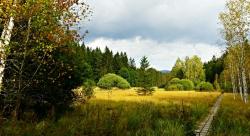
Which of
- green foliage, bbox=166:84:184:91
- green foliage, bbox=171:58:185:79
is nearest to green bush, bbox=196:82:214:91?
green foliage, bbox=166:84:184:91

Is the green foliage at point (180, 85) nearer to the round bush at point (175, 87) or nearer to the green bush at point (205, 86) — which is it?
the round bush at point (175, 87)

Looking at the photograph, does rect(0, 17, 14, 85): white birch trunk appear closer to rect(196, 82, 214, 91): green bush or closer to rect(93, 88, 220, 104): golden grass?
rect(93, 88, 220, 104): golden grass

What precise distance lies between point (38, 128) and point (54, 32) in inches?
178

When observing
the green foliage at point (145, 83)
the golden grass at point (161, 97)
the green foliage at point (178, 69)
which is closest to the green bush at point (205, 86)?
the green foliage at point (178, 69)

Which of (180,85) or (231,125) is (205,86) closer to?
(180,85)

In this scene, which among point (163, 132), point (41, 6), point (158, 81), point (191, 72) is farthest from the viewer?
point (158, 81)

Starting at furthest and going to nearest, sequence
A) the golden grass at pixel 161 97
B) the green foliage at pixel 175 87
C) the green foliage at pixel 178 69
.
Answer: the green foliage at pixel 178 69 < the green foliage at pixel 175 87 < the golden grass at pixel 161 97

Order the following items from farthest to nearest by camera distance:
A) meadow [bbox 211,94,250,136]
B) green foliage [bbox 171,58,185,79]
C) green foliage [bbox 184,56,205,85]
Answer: green foliage [bbox 171,58,185,79]
green foliage [bbox 184,56,205,85]
meadow [bbox 211,94,250,136]


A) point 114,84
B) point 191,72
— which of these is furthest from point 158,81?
point 114,84

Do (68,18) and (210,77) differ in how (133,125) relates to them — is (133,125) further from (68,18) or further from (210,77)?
(210,77)

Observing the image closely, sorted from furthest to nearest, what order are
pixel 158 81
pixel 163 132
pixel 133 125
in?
pixel 158 81 → pixel 133 125 → pixel 163 132

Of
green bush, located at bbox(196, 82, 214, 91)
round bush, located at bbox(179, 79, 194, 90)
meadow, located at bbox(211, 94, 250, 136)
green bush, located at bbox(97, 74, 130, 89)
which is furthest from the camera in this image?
round bush, located at bbox(179, 79, 194, 90)

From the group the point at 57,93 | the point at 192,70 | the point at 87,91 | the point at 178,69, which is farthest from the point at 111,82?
the point at 57,93

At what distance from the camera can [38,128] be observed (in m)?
13.7
